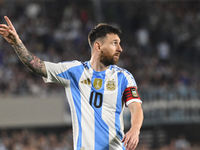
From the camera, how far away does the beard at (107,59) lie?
14.5 feet

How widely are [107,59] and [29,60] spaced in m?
1.01

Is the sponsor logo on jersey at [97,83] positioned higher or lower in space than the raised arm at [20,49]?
lower

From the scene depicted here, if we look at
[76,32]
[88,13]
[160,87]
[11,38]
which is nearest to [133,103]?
[11,38]

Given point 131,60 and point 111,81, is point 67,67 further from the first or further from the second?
point 131,60

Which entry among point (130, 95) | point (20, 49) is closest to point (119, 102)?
point (130, 95)

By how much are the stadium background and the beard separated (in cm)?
939

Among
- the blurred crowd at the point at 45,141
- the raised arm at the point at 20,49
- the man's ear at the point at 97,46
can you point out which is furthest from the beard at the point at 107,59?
the blurred crowd at the point at 45,141

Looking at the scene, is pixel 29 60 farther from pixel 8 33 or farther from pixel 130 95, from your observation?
pixel 130 95

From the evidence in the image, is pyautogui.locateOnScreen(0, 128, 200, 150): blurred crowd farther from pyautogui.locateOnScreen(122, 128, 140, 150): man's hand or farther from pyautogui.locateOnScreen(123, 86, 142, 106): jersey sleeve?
pyautogui.locateOnScreen(122, 128, 140, 150): man's hand

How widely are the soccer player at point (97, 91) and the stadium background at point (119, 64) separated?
9.28 m

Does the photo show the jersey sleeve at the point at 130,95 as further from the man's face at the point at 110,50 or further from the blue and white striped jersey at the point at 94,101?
the man's face at the point at 110,50

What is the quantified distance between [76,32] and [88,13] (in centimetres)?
215

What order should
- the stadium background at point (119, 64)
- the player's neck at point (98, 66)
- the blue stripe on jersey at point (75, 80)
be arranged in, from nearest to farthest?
the blue stripe on jersey at point (75, 80) → the player's neck at point (98, 66) → the stadium background at point (119, 64)

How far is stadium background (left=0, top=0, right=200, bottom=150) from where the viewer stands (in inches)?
561
